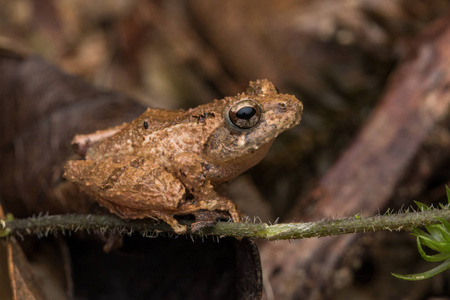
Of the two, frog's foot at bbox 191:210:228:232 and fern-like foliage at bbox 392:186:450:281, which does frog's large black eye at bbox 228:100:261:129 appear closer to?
frog's foot at bbox 191:210:228:232

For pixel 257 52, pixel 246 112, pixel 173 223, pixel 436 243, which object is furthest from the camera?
pixel 257 52

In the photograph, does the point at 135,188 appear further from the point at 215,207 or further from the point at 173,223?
the point at 215,207

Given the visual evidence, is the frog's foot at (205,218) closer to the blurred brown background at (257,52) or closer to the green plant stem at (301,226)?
the green plant stem at (301,226)

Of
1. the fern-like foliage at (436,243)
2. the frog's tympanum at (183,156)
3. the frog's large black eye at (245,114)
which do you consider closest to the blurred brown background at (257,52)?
the frog's tympanum at (183,156)

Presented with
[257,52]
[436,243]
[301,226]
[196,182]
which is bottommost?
[436,243]

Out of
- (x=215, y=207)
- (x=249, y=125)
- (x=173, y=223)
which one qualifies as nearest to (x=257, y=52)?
(x=249, y=125)

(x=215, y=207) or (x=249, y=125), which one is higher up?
(x=249, y=125)

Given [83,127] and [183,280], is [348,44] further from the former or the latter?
[183,280]

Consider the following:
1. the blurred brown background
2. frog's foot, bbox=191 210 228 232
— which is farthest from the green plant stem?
the blurred brown background
